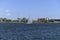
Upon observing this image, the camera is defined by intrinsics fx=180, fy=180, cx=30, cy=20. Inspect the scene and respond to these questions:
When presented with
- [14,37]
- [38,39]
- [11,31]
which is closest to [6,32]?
[11,31]

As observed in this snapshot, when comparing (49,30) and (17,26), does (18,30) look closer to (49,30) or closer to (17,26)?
(17,26)

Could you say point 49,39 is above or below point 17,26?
below

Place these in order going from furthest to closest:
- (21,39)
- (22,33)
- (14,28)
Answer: (14,28), (22,33), (21,39)

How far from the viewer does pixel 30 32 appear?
10734 mm

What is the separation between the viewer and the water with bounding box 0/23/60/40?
9945 millimetres

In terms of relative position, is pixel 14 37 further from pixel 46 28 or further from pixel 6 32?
pixel 46 28

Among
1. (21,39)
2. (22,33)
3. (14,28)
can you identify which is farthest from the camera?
(14,28)

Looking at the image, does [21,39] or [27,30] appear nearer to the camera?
[21,39]

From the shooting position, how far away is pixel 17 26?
37.6ft

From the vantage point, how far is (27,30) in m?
11.0

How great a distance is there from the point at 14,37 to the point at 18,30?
1302 mm

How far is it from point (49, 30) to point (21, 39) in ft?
7.86

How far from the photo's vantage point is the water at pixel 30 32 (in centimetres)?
995

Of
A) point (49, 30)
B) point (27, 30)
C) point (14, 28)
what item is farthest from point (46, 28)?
point (14, 28)
